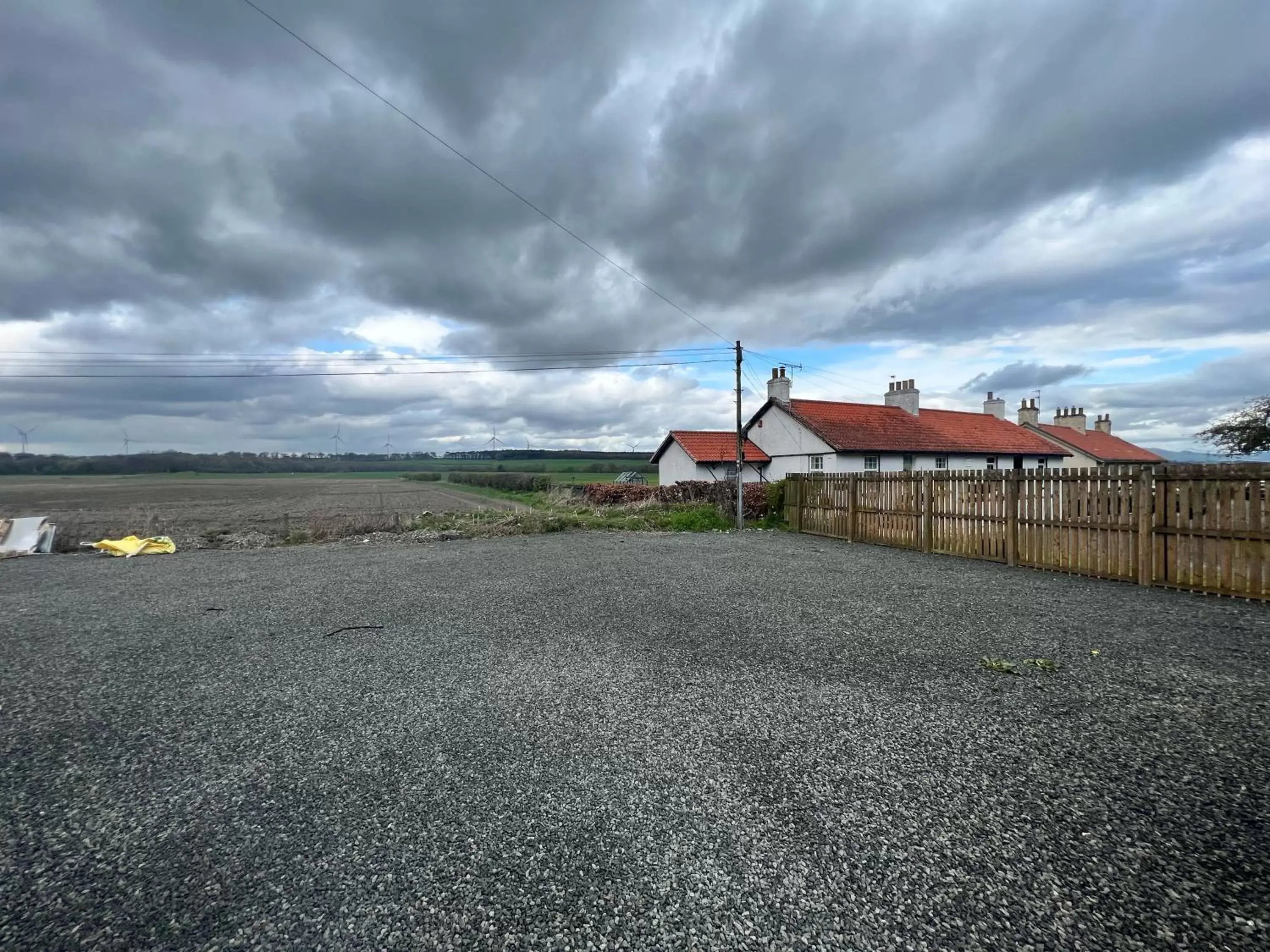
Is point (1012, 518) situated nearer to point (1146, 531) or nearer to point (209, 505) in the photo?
point (1146, 531)

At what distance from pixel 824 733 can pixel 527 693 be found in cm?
222

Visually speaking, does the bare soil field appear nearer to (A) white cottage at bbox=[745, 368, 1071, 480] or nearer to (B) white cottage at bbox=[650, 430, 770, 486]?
(B) white cottage at bbox=[650, 430, 770, 486]

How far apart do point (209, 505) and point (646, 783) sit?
38347mm

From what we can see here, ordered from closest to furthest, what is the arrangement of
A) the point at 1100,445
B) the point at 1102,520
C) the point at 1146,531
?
the point at 1146,531
the point at 1102,520
the point at 1100,445

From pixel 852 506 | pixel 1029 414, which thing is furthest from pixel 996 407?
pixel 852 506

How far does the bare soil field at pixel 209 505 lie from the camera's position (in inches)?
648

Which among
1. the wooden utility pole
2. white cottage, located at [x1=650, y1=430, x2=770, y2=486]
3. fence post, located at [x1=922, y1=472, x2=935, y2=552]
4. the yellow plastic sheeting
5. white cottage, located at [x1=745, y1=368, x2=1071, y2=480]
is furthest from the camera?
white cottage, located at [x1=650, y1=430, x2=770, y2=486]

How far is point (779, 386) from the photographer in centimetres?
2878

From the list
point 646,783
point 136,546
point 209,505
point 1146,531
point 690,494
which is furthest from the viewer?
point 209,505

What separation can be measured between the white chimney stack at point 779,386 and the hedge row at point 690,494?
24.3 feet

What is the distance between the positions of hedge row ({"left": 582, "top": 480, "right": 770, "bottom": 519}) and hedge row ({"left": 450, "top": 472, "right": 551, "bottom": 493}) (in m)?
11.3

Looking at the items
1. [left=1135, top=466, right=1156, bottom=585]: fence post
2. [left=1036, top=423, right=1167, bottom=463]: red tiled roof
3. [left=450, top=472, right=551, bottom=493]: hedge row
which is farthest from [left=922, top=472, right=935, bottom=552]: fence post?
[left=1036, top=423, right=1167, bottom=463]: red tiled roof

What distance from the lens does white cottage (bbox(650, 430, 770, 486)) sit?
29172mm

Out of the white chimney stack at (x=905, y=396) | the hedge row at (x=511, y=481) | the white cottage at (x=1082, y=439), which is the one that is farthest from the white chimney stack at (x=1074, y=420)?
the hedge row at (x=511, y=481)
